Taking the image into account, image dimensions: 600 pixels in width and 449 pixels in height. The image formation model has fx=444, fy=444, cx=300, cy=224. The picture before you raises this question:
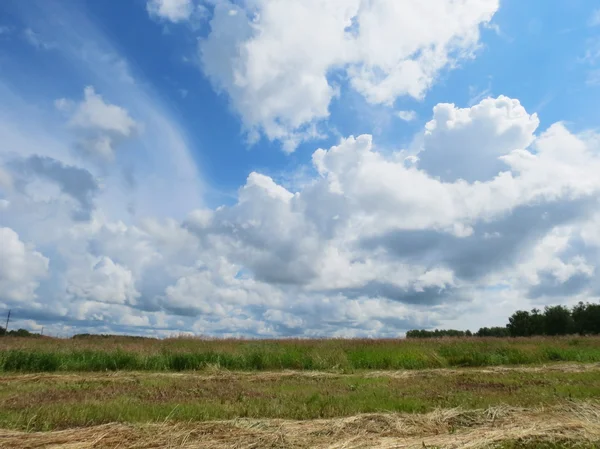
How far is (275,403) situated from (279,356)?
11150 mm

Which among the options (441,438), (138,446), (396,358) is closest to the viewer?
(138,446)

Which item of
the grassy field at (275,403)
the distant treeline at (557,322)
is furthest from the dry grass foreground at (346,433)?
the distant treeline at (557,322)

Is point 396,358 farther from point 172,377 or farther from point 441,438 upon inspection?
point 441,438

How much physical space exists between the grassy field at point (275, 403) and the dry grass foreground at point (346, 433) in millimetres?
18

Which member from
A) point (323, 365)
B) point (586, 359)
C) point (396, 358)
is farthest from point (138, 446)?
point (586, 359)

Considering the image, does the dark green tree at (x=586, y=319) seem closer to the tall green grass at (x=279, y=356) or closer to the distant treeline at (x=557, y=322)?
the distant treeline at (x=557, y=322)

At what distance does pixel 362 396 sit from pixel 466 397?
2.51 m

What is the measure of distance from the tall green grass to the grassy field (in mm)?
69

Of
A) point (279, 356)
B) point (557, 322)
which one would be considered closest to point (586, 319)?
point (557, 322)

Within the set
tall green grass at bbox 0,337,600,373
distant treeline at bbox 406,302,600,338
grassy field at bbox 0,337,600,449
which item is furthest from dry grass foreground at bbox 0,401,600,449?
distant treeline at bbox 406,302,600,338

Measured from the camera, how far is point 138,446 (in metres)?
6.25

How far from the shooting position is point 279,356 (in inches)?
816

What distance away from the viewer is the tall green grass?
18.9 meters

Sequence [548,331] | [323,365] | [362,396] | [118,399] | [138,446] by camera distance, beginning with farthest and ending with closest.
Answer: [548,331] → [323,365] → [362,396] → [118,399] → [138,446]
